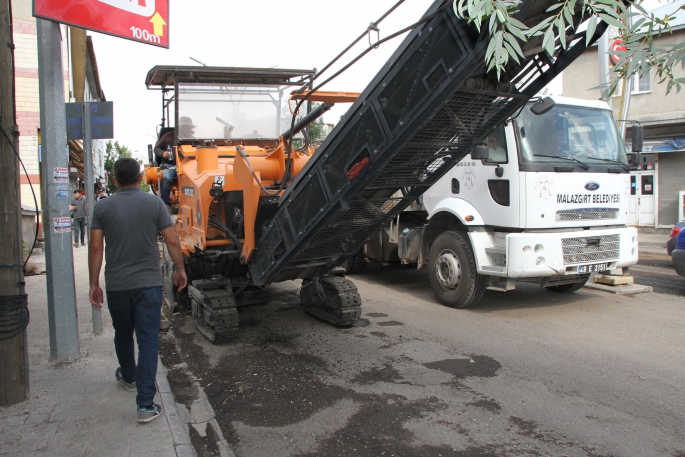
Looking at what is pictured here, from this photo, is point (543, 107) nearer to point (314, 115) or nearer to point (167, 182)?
point (314, 115)

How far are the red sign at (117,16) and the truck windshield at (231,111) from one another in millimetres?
2024

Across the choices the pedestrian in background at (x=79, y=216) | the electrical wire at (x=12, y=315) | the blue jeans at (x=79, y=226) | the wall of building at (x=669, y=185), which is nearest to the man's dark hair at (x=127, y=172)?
the electrical wire at (x=12, y=315)

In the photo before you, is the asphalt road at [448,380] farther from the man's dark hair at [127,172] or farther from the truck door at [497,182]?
the man's dark hair at [127,172]

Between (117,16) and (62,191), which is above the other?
(117,16)

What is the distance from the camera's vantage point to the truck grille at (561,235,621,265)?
23.3 feet

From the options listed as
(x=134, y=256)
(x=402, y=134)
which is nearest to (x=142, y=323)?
(x=134, y=256)

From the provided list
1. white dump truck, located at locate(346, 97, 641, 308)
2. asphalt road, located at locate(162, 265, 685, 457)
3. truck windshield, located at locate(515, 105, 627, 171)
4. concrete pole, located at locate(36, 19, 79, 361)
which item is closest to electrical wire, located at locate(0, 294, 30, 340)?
concrete pole, located at locate(36, 19, 79, 361)

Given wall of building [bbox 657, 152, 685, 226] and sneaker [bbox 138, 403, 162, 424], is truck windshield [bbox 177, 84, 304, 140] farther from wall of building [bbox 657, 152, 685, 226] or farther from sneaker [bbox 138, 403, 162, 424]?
wall of building [bbox 657, 152, 685, 226]

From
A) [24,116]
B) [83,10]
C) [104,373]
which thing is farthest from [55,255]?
[24,116]

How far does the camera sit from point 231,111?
785 centimetres

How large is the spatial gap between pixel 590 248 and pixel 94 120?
6585 millimetres

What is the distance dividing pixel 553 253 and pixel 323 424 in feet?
13.9

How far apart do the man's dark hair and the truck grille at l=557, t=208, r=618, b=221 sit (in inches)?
212

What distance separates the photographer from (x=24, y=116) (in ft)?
49.1
